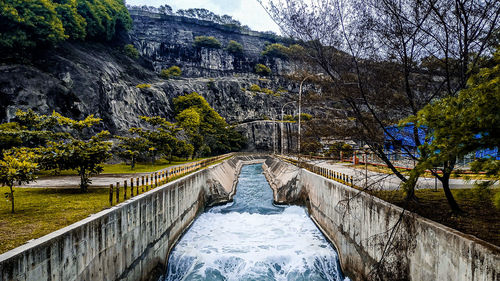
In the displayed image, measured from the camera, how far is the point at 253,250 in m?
10.8

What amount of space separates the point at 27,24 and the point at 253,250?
4044 centimetres

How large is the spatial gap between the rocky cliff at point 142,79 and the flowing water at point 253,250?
7.26 m

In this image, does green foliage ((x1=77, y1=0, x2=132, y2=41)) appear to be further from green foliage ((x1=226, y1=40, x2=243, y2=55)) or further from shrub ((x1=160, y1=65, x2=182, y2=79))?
green foliage ((x1=226, y1=40, x2=243, y2=55))

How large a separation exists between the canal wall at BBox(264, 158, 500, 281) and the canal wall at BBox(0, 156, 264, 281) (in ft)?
19.3

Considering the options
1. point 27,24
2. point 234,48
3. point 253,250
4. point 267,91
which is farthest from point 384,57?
point 234,48

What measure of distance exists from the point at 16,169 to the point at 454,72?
12.0 meters

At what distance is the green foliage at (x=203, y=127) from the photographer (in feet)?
140

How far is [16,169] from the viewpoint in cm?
666

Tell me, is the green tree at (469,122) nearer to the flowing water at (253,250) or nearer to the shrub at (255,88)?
the flowing water at (253,250)

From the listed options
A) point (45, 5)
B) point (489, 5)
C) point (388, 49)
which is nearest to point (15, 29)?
point (45, 5)

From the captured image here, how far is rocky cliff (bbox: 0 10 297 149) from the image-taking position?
95.6ft

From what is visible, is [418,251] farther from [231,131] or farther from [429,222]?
[231,131]

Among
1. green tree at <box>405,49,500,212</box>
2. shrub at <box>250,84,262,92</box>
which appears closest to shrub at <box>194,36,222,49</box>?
shrub at <box>250,84,262,92</box>

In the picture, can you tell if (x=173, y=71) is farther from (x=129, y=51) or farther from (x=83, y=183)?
(x=83, y=183)
